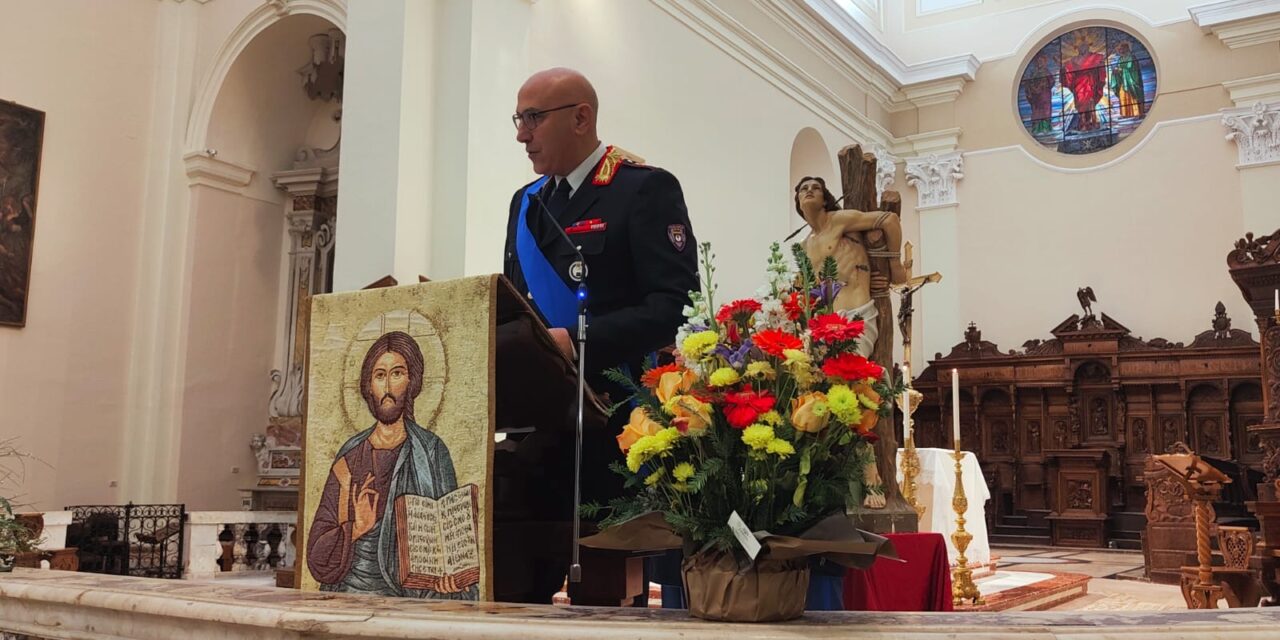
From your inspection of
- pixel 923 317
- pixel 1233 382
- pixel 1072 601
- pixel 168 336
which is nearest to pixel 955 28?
pixel 923 317

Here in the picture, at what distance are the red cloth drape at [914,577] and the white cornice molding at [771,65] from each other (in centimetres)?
771

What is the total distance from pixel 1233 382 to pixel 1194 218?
7.48ft

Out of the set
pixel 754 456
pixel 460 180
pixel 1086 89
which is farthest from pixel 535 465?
pixel 1086 89

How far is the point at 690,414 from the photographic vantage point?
1.89m

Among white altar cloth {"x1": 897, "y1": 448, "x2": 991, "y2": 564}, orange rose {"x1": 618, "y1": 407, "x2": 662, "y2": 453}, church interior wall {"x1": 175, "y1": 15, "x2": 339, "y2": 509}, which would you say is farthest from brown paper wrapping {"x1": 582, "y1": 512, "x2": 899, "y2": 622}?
church interior wall {"x1": 175, "y1": 15, "x2": 339, "y2": 509}

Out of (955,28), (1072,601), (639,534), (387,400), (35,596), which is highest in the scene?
(955,28)

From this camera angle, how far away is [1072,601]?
25.0 feet

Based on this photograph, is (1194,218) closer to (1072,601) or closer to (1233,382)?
(1233,382)

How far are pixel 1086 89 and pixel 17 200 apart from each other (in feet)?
43.3

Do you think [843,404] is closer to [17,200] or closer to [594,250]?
[594,250]

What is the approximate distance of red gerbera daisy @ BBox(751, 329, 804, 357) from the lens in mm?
1869

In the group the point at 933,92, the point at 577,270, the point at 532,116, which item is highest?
the point at 933,92

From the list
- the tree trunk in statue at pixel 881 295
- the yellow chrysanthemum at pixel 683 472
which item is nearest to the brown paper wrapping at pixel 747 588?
the yellow chrysanthemum at pixel 683 472

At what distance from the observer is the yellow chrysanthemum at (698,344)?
192cm
